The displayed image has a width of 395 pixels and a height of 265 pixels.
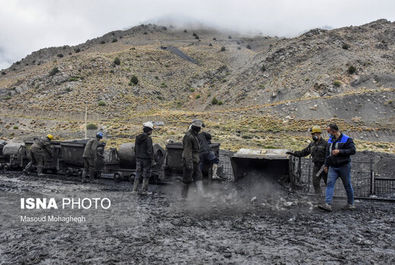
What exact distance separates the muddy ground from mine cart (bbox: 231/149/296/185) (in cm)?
55

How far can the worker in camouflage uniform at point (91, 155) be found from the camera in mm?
12539

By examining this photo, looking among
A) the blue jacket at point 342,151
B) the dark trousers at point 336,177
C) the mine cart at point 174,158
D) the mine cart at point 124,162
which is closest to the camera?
the blue jacket at point 342,151

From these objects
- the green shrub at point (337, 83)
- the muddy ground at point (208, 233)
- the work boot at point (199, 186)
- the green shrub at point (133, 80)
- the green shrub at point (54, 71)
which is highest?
the green shrub at point (54, 71)

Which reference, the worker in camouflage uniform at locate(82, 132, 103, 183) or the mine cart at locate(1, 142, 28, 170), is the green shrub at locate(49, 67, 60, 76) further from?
the worker in camouflage uniform at locate(82, 132, 103, 183)

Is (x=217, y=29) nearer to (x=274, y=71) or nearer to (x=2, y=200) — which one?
(x=274, y=71)

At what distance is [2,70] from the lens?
309 feet

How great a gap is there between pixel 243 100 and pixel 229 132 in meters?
21.3

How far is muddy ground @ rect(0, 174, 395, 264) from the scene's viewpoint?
483cm

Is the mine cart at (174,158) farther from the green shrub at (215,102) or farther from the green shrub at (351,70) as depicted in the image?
the green shrub at (351,70)

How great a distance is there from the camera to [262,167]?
9.95 meters

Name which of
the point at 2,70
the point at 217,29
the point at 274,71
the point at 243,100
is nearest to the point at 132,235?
the point at 243,100

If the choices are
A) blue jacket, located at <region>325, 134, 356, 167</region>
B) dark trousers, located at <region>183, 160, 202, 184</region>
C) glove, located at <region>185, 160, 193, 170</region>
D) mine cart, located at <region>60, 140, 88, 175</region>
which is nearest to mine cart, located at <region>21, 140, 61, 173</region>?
mine cart, located at <region>60, 140, 88, 175</region>

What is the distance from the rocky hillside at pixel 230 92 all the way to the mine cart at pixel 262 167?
17872mm

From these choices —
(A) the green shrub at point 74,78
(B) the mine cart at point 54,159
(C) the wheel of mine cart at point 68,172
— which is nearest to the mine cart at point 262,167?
(C) the wheel of mine cart at point 68,172
